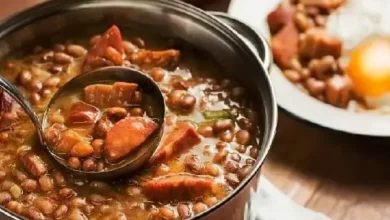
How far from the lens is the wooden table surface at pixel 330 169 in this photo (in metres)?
1.24

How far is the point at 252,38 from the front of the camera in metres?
1.13

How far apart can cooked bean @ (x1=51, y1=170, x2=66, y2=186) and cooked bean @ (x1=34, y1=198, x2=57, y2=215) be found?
0.09ft

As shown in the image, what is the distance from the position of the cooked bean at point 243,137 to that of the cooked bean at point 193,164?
0.07m

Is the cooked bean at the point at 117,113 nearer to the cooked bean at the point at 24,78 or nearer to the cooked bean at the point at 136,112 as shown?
the cooked bean at the point at 136,112

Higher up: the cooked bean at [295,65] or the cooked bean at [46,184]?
the cooked bean at [46,184]

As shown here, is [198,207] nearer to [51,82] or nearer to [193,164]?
[193,164]

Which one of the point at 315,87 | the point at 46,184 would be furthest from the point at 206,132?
the point at 315,87

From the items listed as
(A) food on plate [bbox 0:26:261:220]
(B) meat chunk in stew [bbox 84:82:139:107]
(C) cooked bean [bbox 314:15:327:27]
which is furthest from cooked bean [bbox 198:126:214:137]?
(C) cooked bean [bbox 314:15:327:27]

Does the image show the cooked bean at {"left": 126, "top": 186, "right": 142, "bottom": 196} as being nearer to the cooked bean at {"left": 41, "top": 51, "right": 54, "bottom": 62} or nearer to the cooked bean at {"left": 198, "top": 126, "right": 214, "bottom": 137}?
the cooked bean at {"left": 198, "top": 126, "right": 214, "bottom": 137}

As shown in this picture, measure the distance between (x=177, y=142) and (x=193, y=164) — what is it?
38 millimetres

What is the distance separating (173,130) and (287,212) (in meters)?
0.26

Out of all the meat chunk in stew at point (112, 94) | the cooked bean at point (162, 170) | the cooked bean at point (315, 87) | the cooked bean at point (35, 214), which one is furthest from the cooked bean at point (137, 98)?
the cooked bean at point (315, 87)

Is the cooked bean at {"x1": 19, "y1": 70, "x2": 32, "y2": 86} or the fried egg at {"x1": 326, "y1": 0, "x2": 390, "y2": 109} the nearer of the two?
the cooked bean at {"x1": 19, "y1": 70, "x2": 32, "y2": 86}

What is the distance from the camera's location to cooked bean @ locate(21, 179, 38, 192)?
1.00 m
